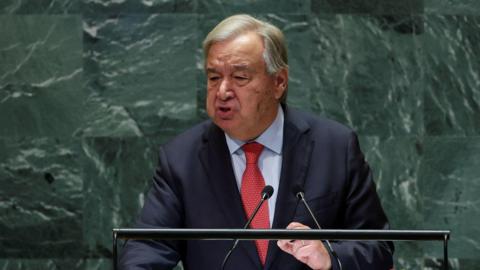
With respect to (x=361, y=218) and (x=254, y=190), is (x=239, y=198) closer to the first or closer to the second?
(x=254, y=190)

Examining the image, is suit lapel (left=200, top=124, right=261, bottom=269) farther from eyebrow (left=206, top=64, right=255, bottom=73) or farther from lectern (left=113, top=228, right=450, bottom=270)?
lectern (left=113, top=228, right=450, bottom=270)

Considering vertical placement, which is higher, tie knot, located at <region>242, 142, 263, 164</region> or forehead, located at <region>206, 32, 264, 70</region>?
forehead, located at <region>206, 32, 264, 70</region>

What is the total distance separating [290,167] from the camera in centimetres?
361

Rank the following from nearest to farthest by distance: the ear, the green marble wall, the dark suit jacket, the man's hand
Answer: the man's hand
the dark suit jacket
the ear
the green marble wall

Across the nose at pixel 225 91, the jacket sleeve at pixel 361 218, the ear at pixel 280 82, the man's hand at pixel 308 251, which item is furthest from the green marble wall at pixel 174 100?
the man's hand at pixel 308 251

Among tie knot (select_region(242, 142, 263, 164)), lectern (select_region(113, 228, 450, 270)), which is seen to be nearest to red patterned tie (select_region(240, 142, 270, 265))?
Answer: tie knot (select_region(242, 142, 263, 164))

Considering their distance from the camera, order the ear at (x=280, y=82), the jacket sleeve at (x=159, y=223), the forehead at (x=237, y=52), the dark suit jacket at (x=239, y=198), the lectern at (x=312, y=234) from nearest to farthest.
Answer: the lectern at (x=312, y=234)
the jacket sleeve at (x=159, y=223)
the dark suit jacket at (x=239, y=198)
the forehead at (x=237, y=52)
the ear at (x=280, y=82)

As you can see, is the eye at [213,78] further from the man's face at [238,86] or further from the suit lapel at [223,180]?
the suit lapel at [223,180]

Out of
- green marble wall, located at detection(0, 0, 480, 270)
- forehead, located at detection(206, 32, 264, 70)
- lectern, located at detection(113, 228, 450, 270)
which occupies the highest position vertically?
forehead, located at detection(206, 32, 264, 70)

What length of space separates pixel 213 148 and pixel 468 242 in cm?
184

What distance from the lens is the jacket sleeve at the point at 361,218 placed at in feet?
11.0

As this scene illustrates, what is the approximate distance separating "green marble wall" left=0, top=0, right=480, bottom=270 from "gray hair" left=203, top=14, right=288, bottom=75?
119 cm

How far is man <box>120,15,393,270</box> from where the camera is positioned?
352cm

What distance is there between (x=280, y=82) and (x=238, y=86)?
24 cm
